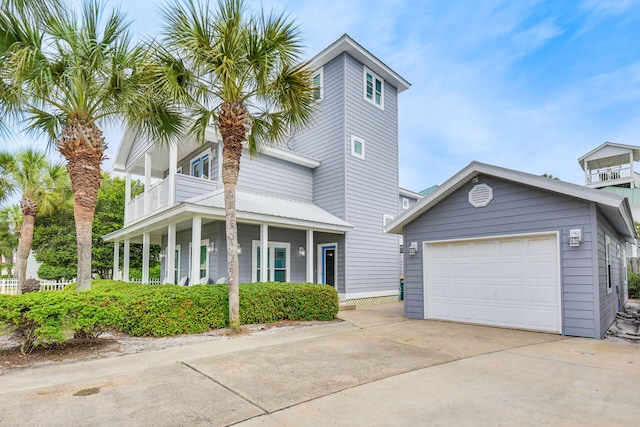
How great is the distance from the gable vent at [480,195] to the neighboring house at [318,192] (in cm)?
466

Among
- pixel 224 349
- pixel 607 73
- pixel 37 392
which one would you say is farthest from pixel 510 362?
pixel 607 73

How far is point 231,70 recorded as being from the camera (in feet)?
23.6

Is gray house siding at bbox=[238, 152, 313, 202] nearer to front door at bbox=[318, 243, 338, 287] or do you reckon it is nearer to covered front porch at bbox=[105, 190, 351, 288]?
covered front porch at bbox=[105, 190, 351, 288]

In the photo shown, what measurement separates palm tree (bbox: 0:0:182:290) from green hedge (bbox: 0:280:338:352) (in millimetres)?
1257

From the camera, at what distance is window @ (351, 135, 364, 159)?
13.8 m

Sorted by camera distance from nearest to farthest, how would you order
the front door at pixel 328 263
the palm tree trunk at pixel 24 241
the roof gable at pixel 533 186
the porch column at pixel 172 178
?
the roof gable at pixel 533 186 → the porch column at pixel 172 178 → the front door at pixel 328 263 → the palm tree trunk at pixel 24 241

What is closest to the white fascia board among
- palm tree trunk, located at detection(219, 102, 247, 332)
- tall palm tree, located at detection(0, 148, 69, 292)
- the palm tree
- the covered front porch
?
the covered front porch

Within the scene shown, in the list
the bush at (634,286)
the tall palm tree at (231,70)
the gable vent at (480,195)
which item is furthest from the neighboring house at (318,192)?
the bush at (634,286)

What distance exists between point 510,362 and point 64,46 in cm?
907

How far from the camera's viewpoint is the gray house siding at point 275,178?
12383 mm

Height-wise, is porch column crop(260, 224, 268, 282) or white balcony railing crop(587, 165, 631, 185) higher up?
white balcony railing crop(587, 165, 631, 185)

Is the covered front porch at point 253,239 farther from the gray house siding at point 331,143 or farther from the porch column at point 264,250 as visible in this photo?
the gray house siding at point 331,143

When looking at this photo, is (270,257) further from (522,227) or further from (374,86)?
(374,86)

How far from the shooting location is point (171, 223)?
35.0 ft
